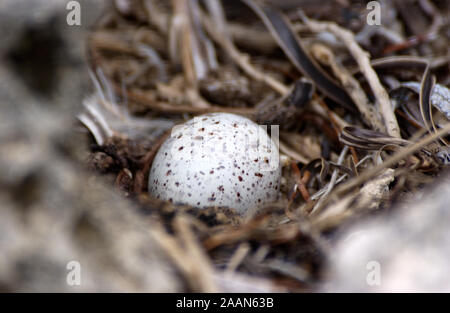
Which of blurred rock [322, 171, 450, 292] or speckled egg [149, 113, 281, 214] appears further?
speckled egg [149, 113, 281, 214]

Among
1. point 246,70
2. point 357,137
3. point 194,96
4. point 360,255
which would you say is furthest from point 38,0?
point 246,70

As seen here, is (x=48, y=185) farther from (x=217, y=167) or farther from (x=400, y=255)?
(x=400, y=255)

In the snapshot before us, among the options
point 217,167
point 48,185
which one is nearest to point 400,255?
point 217,167

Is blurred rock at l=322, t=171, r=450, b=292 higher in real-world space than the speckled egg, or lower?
lower
